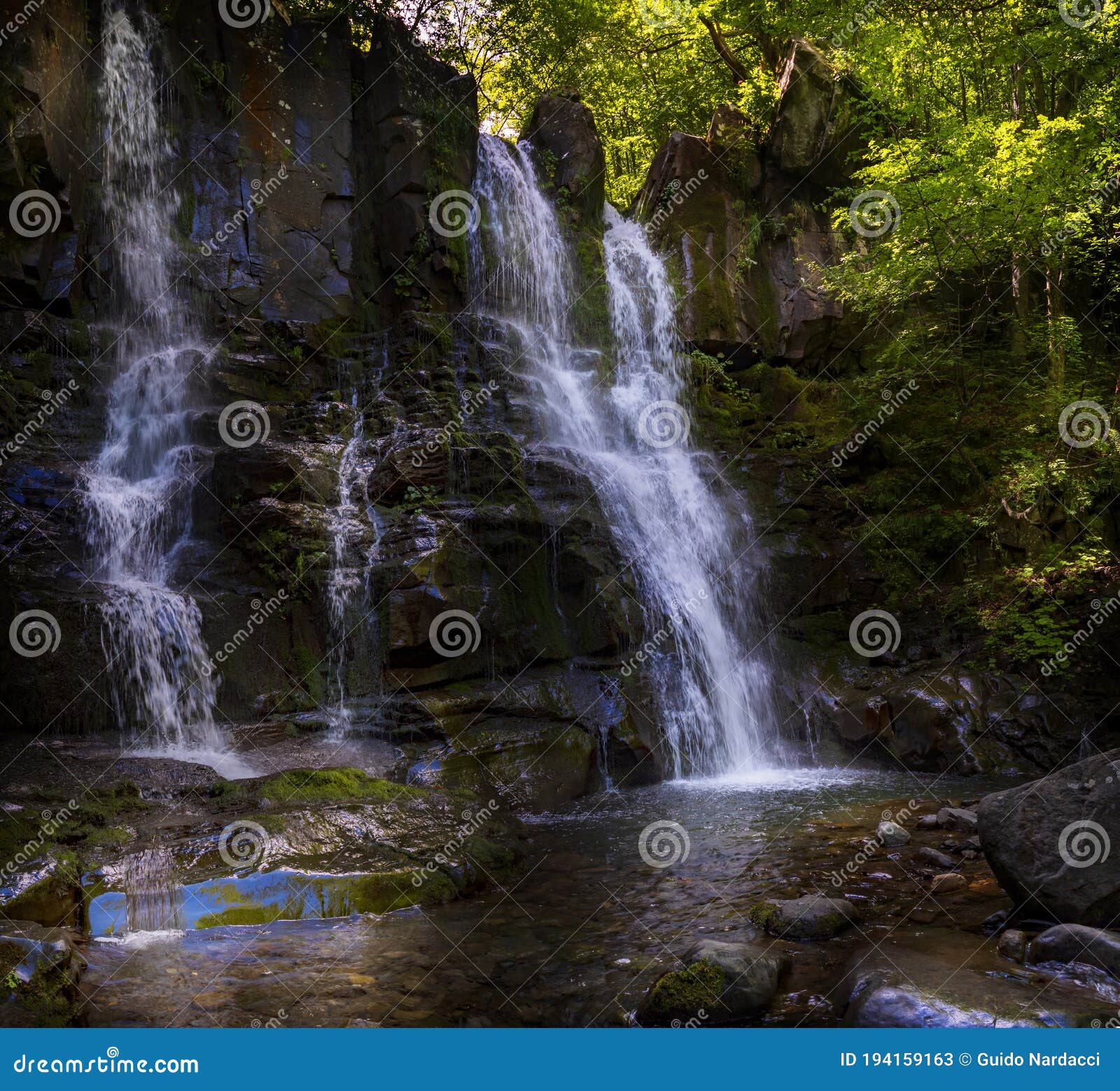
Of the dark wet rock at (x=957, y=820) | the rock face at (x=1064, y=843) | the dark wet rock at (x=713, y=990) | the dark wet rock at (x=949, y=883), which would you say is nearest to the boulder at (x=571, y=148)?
the dark wet rock at (x=957, y=820)

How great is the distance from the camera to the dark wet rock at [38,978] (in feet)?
11.1

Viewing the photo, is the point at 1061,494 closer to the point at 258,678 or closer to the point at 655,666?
the point at 655,666

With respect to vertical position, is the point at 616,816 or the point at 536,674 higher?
the point at 536,674

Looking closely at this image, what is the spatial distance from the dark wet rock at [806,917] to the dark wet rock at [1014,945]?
74 cm

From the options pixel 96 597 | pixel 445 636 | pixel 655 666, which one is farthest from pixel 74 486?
pixel 655 666

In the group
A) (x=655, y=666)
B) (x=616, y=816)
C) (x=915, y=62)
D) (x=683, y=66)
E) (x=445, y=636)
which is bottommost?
(x=616, y=816)

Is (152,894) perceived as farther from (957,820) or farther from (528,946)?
(957,820)

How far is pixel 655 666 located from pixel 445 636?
2.24 meters

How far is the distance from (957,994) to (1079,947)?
2.58 ft

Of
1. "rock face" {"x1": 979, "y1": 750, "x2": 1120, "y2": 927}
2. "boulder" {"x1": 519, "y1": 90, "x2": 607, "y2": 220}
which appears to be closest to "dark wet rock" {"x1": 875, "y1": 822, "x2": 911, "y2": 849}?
"rock face" {"x1": 979, "y1": 750, "x2": 1120, "y2": 927}

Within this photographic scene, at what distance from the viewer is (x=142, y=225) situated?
13.2 meters

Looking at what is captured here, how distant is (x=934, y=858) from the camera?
Answer: 5.62 metres

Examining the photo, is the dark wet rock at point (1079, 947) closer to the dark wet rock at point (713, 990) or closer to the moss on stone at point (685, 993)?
the dark wet rock at point (713, 990)

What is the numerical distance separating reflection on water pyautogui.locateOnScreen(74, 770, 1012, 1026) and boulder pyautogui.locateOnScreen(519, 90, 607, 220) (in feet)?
41.9
